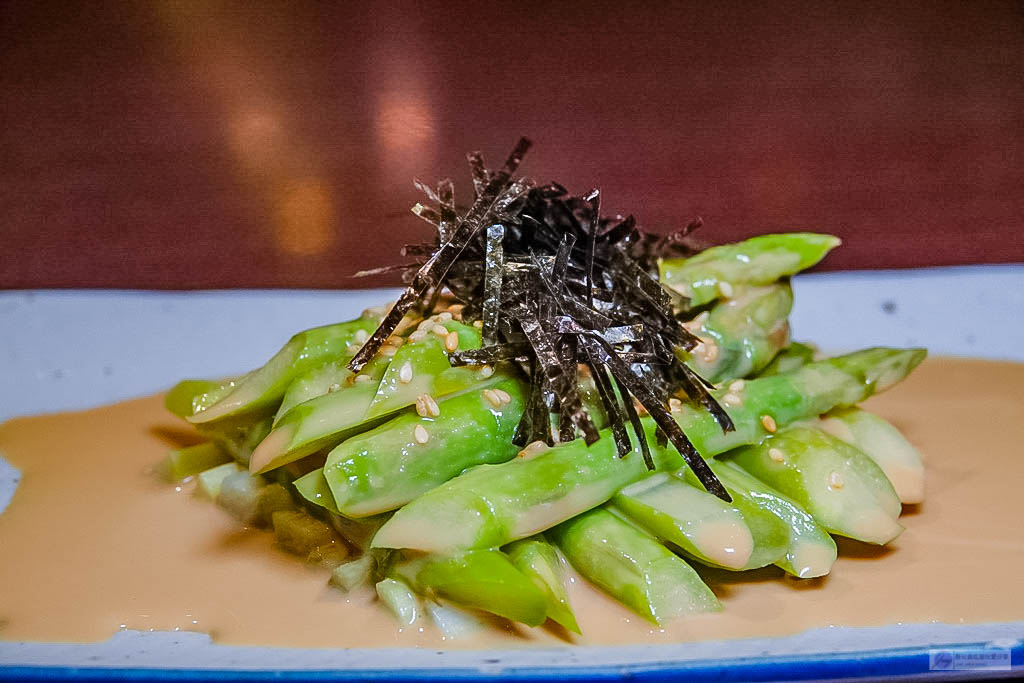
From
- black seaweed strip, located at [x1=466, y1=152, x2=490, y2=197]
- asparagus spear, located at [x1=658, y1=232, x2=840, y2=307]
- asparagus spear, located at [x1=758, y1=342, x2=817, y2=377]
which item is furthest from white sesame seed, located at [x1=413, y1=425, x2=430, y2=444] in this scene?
asparagus spear, located at [x1=758, y1=342, x2=817, y2=377]

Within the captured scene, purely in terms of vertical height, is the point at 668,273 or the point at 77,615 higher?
the point at 668,273

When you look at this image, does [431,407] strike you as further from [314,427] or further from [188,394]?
[188,394]

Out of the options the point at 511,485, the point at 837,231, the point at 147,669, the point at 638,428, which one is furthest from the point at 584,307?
the point at 837,231

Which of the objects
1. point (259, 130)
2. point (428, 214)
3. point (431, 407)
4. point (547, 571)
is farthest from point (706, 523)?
point (259, 130)

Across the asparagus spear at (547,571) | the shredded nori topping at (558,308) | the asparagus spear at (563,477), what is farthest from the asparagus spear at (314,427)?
the asparagus spear at (547,571)

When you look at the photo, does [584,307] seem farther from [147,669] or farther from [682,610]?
[147,669]

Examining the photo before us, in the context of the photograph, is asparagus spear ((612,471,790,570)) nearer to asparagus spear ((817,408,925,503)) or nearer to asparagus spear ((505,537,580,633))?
asparagus spear ((505,537,580,633))
